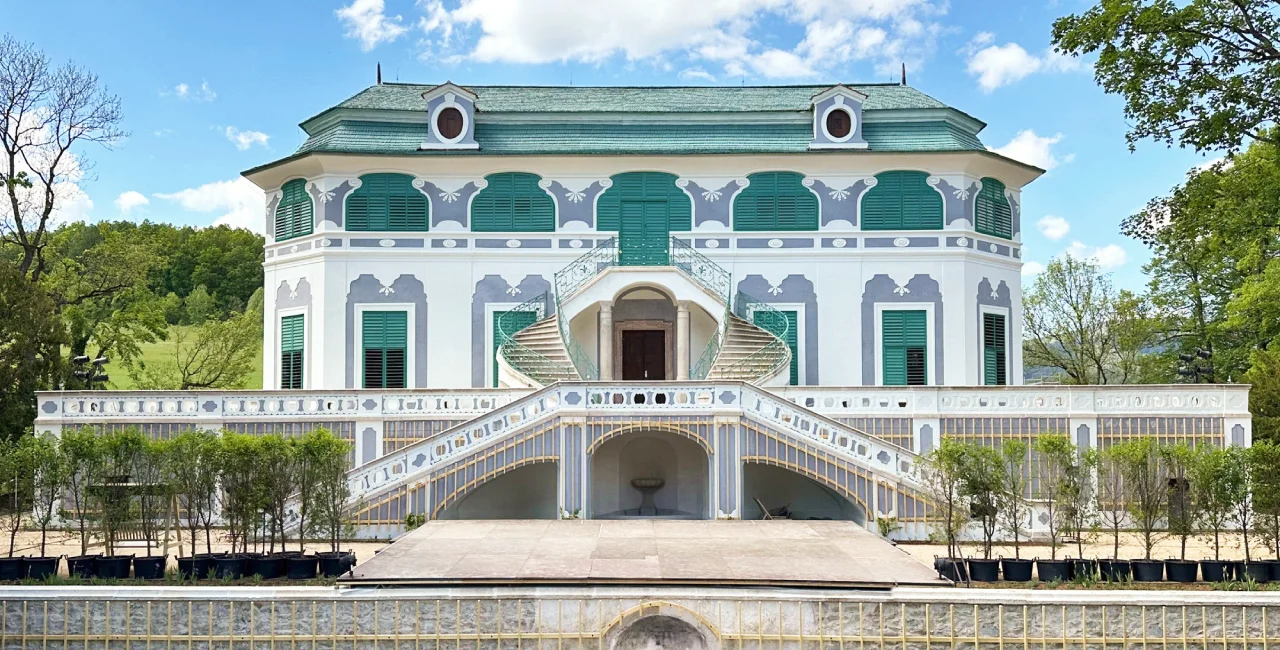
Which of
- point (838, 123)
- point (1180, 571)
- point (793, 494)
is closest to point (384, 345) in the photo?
point (793, 494)

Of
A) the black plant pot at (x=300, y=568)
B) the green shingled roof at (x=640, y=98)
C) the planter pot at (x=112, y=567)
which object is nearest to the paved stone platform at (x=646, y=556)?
the black plant pot at (x=300, y=568)

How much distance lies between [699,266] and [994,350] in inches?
307

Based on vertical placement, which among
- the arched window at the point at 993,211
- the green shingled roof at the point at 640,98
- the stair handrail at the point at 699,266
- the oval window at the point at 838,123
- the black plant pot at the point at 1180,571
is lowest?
the black plant pot at the point at 1180,571

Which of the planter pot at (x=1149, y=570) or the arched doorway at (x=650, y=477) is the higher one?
the arched doorway at (x=650, y=477)

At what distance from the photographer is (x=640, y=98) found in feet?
98.7

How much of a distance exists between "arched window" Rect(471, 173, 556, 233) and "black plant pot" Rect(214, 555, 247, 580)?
14.4 meters

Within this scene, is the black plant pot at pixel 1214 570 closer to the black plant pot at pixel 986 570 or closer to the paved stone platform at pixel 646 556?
the black plant pot at pixel 986 570

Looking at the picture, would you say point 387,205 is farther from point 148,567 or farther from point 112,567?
point 148,567

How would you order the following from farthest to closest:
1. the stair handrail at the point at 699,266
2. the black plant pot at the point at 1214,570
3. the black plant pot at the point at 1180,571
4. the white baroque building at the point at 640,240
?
the white baroque building at the point at 640,240 < the stair handrail at the point at 699,266 < the black plant pot at the point at 1180,571 < the black plant pot at the point at 1214,570

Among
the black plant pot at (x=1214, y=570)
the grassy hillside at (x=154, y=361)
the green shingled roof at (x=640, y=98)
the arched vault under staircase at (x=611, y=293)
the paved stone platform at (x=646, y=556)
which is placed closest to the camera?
the paved stone platform at (x=646, y=556)

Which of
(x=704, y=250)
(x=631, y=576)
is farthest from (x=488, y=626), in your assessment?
(x=704, y=250)

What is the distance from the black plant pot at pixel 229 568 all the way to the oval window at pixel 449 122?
15436 millimetres

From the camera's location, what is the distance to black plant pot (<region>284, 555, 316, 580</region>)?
14352 millimetres

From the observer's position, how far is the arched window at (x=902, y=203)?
27609 mm
